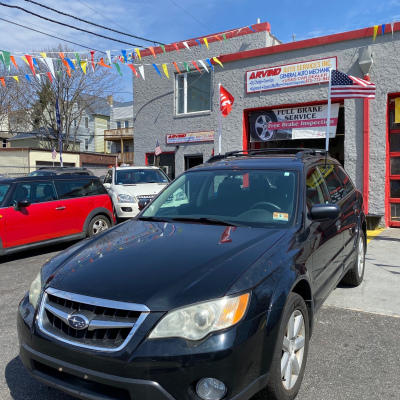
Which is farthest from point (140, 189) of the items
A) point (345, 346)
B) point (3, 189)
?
point (345, 346)

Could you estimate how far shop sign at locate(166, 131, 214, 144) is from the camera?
1287 centimetres

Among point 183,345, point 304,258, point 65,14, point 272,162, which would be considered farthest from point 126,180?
point 183,345

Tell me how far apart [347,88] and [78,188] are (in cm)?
597

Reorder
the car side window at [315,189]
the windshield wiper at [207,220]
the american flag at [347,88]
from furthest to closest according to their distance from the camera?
the american flag at [347,88] < the car side window at [315,189] < the windshield wiper at [207,220]

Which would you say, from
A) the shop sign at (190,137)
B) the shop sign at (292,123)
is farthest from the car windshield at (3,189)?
Result: the shop sign at (292,123)

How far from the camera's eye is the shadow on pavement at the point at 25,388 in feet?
9.33

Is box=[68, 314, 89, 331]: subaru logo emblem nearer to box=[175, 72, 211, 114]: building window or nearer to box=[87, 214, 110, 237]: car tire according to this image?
box=[87, 214, 110, 237]: car tire

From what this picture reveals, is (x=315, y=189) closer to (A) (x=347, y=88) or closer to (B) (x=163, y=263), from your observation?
(B) (x=163, y=263)

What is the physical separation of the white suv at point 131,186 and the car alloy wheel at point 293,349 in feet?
22.9

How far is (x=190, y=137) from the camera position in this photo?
13297 mm

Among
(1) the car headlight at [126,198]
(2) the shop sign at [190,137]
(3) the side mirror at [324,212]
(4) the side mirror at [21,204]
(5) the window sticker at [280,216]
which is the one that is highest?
(2) the shop sign at [190,137]

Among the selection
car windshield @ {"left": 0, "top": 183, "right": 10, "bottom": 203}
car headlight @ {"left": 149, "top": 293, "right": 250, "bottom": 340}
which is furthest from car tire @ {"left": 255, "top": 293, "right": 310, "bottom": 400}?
car windshield @ {"left": 0, "top": 183, "right": 10, "bottom": 203}

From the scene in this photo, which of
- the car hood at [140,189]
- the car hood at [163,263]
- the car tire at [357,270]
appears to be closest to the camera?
the car hood at [163,263]

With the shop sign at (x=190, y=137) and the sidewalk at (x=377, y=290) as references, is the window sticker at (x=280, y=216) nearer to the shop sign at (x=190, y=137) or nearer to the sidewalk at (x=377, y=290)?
the sidewalk at (x=377, y=290)
